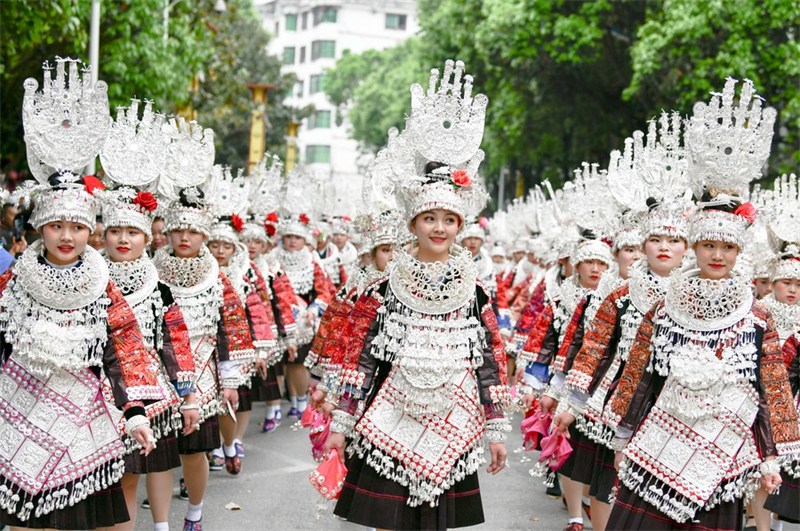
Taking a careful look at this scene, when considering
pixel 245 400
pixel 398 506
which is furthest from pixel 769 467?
pixel 245 400

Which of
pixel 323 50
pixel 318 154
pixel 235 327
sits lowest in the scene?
pixel 235 327

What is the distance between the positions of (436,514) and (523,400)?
236 centimetres

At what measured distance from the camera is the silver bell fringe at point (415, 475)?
574cm

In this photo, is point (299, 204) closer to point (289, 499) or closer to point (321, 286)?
point (321, 286)

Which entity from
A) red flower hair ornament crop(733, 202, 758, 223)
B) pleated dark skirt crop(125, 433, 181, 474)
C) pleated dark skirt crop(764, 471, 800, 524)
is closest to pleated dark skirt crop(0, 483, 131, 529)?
pleated dark skirt crop(125, 433, 181, 474)

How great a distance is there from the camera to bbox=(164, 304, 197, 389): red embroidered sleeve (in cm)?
689

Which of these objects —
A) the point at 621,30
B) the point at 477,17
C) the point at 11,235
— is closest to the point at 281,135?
the point at 477,17

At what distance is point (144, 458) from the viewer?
6.78 meters

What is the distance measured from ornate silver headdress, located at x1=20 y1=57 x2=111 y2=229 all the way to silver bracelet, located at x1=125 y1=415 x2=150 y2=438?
3.26ft

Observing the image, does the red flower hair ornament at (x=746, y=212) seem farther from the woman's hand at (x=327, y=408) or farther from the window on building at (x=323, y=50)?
the window on building at (x=323, y=50)

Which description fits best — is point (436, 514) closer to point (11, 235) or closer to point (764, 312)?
point (764, 312)

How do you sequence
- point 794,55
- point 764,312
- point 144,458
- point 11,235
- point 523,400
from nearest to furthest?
point 764,312 → point 144,458 → point 523,400 → point 11,235 → point 794,55

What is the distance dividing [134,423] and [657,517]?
8.54ft

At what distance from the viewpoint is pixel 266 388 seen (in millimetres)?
11000
